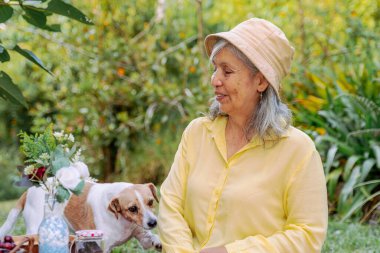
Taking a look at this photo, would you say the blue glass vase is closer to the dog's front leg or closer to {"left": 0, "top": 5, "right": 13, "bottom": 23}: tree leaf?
the dog's front leg

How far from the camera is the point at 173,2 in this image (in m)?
7.88

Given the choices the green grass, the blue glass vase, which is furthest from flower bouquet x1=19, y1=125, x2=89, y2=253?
the green grass

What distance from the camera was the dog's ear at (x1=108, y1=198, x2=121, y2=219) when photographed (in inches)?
117

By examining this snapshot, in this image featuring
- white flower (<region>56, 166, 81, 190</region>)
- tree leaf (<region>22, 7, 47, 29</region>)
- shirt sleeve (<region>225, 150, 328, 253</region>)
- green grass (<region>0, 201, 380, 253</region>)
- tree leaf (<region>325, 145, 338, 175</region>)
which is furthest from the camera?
tree leaf (<region>325, 145, 338, 175</region>)

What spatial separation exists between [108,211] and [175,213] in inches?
15.1

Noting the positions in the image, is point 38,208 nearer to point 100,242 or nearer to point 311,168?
point 100,242

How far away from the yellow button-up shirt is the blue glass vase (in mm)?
495

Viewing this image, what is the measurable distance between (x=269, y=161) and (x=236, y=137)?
0.67 ft

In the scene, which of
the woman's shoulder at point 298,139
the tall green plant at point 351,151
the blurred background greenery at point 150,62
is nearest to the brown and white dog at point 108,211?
the woman's shoulder at point 298,139

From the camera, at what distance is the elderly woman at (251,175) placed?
2.65m

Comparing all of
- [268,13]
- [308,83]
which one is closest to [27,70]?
[268,13]

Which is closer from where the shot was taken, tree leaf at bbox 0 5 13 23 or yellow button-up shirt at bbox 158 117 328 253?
yellow button-up shirt at bbox 158 117 328 253

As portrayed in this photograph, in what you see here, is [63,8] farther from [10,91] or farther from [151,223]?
[151,223]

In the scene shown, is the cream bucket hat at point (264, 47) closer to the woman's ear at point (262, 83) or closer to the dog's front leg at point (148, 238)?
the woman's ear at point (262, 83)
